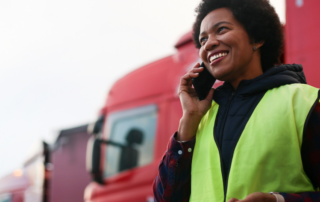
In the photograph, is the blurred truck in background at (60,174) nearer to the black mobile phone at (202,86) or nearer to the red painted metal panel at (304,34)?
the red painted metal panel at (304,34)

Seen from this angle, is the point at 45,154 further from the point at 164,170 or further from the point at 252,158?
the point at 252,158

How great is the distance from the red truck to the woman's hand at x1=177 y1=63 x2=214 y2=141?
6.53ft

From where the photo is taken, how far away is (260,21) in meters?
1.42

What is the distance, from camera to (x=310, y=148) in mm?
1094

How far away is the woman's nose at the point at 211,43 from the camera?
138 cm

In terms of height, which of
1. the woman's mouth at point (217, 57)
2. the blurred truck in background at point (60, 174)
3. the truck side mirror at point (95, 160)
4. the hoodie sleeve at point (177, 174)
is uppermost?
the woman's mouth at point (217, 57)

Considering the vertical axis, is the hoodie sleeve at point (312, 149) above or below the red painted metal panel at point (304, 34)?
below

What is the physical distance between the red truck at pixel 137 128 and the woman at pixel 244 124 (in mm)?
2072

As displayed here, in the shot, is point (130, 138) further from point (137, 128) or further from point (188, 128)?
point (188, 128)

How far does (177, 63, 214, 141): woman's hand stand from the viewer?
53.6 inches

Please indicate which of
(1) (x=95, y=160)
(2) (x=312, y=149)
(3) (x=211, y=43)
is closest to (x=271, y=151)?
(2) (x=312, y=149)

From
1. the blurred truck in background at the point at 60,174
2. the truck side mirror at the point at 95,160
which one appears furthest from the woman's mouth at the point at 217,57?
the blurred truck in background at the point at 60,174

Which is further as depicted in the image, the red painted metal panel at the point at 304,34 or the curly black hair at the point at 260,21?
the red painted metal panel at the point at 304,34

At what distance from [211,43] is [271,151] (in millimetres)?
514
